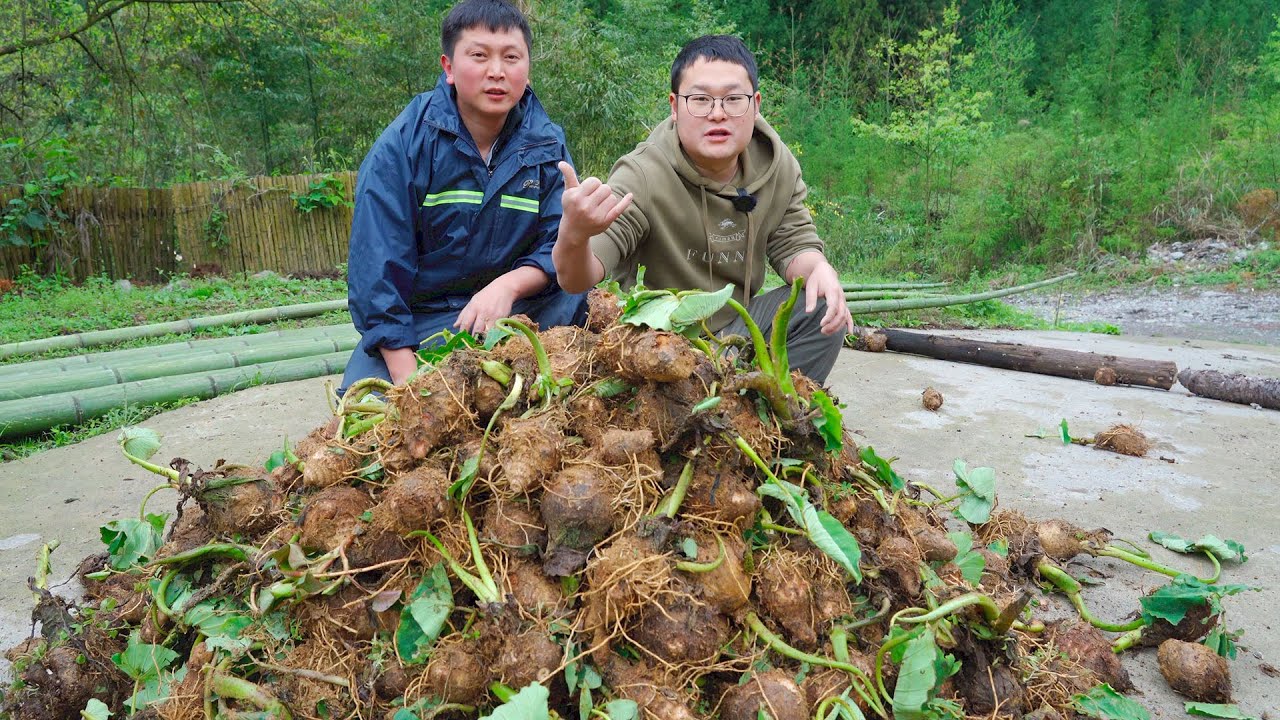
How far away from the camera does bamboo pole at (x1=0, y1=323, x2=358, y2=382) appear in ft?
16.6

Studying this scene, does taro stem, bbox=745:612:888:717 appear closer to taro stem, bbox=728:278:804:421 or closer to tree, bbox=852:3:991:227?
taro stem, bbox=728:278:804:421

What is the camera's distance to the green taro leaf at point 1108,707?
1.81 meters

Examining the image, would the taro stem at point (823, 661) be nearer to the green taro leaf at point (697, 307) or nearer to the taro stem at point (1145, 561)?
the green taro leaf at point (697, 307)

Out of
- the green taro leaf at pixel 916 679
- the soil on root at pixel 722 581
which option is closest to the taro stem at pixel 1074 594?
the green taro leaf at pixel 916 679

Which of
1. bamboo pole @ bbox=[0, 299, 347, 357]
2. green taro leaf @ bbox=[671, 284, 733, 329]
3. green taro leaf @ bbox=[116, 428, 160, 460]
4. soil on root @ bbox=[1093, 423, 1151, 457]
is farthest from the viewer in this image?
bamboo pole @ bbox=[0, 299, 347, 357]

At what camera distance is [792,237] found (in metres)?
3.28

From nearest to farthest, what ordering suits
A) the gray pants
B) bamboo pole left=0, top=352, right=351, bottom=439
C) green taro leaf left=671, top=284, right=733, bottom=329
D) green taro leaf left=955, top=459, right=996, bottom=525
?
1. green taro leaf left=671, top=284, right=733, bottom=329
2. green taro leaf left=955, top=459, right=996, bottom=525
3. the gray pants
4. bamboo pole left=0, top=352, right=351, bottom=439

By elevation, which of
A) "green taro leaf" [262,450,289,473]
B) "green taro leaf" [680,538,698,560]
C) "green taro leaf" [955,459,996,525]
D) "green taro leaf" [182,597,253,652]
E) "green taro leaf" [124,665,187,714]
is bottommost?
"green taro leaf" [124,665,187,714]

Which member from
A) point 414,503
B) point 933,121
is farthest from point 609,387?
point 933,121

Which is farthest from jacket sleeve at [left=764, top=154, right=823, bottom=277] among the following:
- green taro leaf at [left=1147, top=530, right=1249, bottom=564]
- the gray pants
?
green taro leaf at [left=1147, top=530, right=1249, bottom=564]

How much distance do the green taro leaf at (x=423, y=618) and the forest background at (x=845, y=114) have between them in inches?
369

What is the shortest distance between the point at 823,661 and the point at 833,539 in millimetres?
227

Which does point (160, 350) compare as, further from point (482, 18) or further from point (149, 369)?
point (482, 18)

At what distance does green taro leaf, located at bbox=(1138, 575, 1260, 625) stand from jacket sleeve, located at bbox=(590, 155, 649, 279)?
1.83 metres
